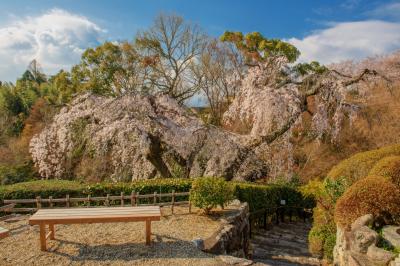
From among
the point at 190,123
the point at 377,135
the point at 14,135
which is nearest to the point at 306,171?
the point at 377,135

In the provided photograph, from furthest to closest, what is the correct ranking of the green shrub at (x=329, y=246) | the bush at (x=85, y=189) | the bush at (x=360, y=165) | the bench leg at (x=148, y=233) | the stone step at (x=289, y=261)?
the bush at (x=85, y=189) < the bush at (x=360, y=165) < the stone step at (x=289, y=261) < the green shrub at (x=329, y=246) < the bench leg at (x=148, y=233)

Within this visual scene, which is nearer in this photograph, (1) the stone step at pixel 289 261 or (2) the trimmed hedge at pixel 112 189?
(1) the stone step at pixel 289 261

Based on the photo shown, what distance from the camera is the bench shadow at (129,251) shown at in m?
6.07

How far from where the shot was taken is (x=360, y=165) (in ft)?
27.2

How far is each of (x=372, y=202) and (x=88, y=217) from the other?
514 centimetres

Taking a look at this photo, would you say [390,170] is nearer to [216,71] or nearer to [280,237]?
[280,237]

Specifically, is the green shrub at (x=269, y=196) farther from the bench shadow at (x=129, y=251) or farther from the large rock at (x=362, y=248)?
the large rock at (x=362, y=248)

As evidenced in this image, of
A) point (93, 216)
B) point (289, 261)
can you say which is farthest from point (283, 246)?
point (93, 216)

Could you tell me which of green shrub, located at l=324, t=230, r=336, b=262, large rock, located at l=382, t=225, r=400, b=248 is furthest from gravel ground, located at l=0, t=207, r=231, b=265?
large rock, located at l=382, t=225, r=400, b=248

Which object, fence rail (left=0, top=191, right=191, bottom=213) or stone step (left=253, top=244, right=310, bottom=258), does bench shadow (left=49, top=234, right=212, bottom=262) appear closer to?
fence rail (left=0, top=191, right=191, bottom=213)

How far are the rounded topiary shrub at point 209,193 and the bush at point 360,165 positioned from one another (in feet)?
8.77

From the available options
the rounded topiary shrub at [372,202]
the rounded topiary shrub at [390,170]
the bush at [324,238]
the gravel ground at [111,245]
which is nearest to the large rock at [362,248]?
the rounded topiary shrub at [372,202]

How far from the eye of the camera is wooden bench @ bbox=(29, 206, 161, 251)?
6.20 meters

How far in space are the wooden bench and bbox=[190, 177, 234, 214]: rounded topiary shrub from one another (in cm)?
181
